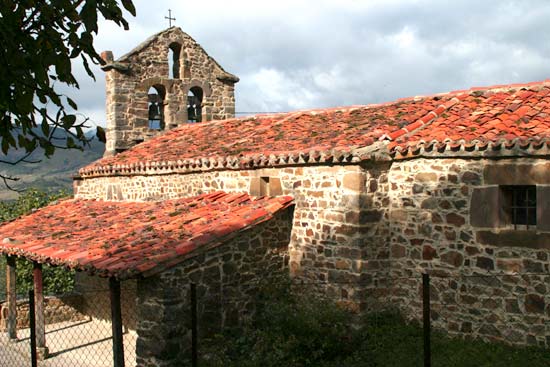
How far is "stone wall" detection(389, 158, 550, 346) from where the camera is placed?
790cm

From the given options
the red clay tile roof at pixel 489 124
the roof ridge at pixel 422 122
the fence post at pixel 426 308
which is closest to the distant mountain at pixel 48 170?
the roof ridge at pixel 422 122

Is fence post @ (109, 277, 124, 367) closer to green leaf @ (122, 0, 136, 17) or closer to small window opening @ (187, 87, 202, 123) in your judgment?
green leaf @ (122, 0, 136, 17)

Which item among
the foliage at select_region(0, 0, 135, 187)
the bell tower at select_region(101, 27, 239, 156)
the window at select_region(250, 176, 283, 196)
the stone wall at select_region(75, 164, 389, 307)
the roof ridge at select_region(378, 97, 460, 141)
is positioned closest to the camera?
the foliage at select_region(0, 0, 135, 187)

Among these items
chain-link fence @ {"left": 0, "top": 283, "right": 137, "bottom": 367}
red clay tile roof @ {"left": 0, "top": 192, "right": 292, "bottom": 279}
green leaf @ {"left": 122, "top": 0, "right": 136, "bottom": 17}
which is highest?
green leaf @ {"left": 122, "top": 0, "right": 136, "bottom": 17}

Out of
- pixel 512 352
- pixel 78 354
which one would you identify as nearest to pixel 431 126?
pixel 512 352

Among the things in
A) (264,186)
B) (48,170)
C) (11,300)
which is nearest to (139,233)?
(264,186)

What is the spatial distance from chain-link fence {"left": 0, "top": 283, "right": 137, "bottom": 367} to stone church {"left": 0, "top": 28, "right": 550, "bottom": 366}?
6.18 ft

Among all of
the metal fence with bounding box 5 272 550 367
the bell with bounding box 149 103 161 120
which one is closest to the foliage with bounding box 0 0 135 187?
the metal fence with bounding box 5 272 550 367

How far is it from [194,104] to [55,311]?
672 centimetres

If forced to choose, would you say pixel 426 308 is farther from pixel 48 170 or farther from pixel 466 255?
pixel 48 170

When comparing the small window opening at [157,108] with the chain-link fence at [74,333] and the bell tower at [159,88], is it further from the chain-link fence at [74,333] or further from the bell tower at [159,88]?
the chain-link fence at [74,333]

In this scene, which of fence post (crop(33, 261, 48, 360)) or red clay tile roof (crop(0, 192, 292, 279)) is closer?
red clay tile roof (crop(0, 192, 292, 279))

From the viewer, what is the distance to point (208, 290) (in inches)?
342

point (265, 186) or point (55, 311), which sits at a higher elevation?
point (265, 186)
